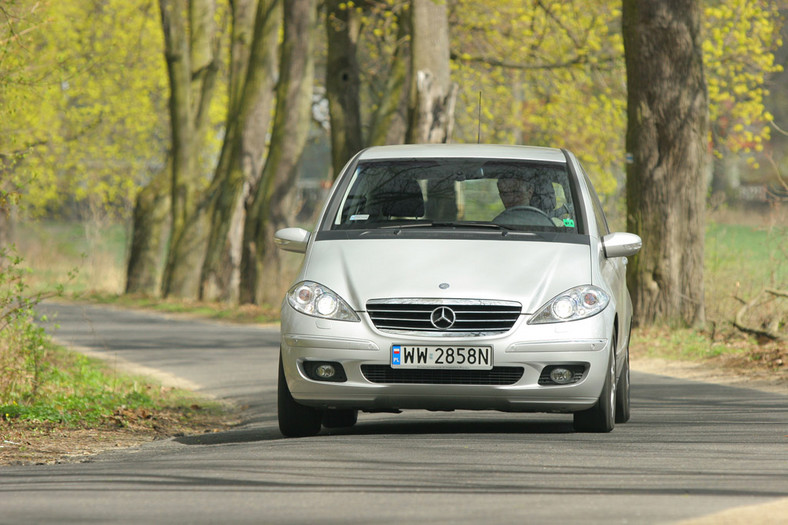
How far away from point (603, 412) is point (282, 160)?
21.3 meters

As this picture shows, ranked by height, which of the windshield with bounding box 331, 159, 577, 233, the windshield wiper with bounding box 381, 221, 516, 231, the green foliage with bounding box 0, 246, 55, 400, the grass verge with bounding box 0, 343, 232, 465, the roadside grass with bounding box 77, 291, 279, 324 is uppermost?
the windshield with bounding box 331, 159, 577, 233

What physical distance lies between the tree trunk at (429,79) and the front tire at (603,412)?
13333mm

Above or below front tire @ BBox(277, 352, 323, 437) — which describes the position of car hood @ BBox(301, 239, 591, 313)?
above

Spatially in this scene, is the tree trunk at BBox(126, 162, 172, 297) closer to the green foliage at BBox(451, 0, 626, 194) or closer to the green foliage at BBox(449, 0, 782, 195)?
the green foliage at BBox(451, 0, 626, 194)

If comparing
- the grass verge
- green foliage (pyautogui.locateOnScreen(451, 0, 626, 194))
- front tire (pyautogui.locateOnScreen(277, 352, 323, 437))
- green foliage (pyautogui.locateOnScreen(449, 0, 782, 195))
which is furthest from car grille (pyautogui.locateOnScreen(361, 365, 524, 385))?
green foliage (pyautogui.locateOnScreen(451, 0, 626, 194))

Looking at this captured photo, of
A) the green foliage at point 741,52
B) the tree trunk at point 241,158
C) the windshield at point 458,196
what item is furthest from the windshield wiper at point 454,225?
the tree trunk at point 241,158

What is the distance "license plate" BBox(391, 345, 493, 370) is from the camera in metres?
8.12

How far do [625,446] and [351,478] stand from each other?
1.92m

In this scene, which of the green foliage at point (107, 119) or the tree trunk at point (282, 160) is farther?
the green foliage at point (107, 119)

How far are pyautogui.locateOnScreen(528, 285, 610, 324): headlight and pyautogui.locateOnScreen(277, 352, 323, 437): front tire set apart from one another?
156 centimetres

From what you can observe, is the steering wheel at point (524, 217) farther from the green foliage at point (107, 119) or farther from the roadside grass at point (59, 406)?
the green foliage at point (107, 119)

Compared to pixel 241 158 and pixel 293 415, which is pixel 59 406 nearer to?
pixel 293 415

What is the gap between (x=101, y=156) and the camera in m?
46.7

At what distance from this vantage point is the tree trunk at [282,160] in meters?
28.9
